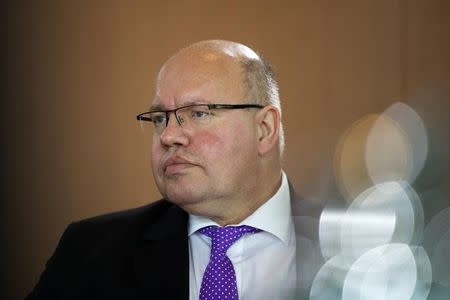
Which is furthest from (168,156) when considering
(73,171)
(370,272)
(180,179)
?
(73,171)

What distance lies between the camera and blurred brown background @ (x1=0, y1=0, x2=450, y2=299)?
112 inches

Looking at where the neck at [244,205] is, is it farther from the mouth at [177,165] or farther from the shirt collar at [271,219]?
the mouth at [177,165]

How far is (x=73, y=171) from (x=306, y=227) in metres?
1.45

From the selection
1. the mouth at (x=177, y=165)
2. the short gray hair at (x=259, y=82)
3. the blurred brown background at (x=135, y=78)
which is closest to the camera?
the mouth at (x=177, y=165)

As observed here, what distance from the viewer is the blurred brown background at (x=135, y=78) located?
112 inches

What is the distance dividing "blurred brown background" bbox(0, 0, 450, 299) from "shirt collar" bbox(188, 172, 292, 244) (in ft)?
3.81

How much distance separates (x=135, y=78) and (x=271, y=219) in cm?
139

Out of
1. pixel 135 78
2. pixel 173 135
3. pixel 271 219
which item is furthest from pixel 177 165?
pixel 135 78

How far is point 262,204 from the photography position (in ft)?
5.55

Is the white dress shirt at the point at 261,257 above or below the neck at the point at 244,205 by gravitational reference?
below

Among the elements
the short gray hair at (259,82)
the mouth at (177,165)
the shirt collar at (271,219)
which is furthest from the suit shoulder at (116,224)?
the short gray hair at (259,82)

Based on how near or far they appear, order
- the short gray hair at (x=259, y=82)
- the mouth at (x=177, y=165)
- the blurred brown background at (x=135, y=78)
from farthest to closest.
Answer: the blurred brown background at (x=135, y=78) < the short gray hair at (x=259, y=82) < the mouth at (x=177, y=165)

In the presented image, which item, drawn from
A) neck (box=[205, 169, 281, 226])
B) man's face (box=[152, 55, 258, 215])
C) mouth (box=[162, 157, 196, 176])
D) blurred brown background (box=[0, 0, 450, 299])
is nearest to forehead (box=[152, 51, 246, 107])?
man's face (box=[152, 55, 258, 215])

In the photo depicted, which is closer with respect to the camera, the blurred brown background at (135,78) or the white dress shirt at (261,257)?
the white dress shirt at (261,257)
